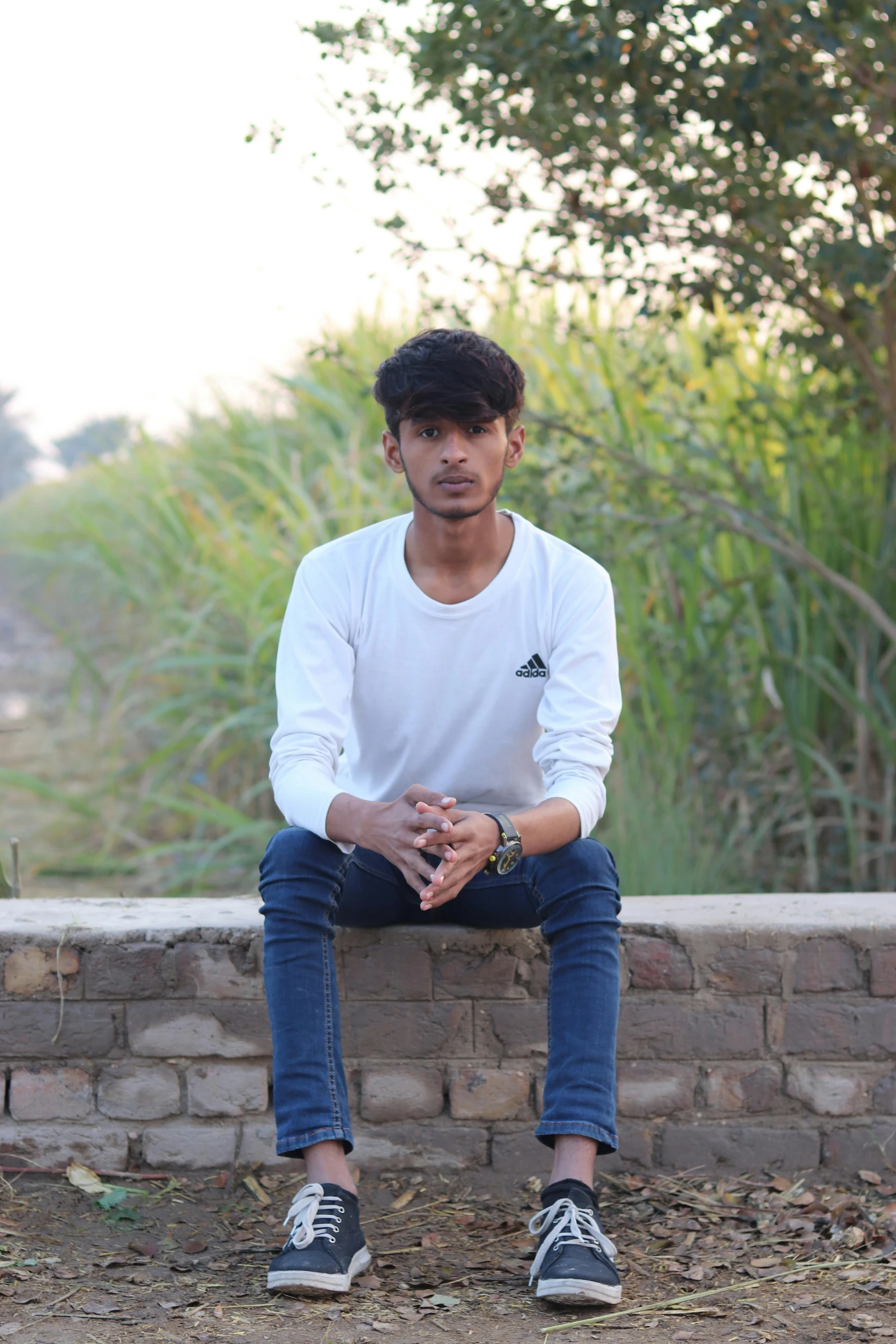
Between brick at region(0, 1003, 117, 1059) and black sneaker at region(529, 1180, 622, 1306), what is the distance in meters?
0.87

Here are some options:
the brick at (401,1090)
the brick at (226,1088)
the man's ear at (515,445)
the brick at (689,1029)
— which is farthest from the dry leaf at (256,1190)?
the man's ear at (515,445)

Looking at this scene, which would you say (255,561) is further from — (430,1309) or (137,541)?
(430,1309)

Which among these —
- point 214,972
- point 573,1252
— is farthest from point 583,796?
point 214,972

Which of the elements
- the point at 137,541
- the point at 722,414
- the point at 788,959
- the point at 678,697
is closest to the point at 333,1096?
the point at 788,959

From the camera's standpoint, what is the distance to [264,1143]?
237 centimetres

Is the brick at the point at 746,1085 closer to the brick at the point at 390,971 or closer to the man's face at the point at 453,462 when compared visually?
the brick at the point at 390,971

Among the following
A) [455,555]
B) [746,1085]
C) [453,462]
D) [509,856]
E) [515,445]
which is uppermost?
[515,445]

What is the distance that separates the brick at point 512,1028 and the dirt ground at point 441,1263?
240 millimetres

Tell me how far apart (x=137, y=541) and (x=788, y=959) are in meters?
4.95

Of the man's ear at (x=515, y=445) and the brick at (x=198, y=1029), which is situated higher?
the man's ear at (x=515, y=445)

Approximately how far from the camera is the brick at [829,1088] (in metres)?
2.35

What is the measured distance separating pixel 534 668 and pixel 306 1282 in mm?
1009

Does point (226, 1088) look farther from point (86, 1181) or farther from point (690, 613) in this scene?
point (690, 613)

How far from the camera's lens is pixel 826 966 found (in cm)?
235
